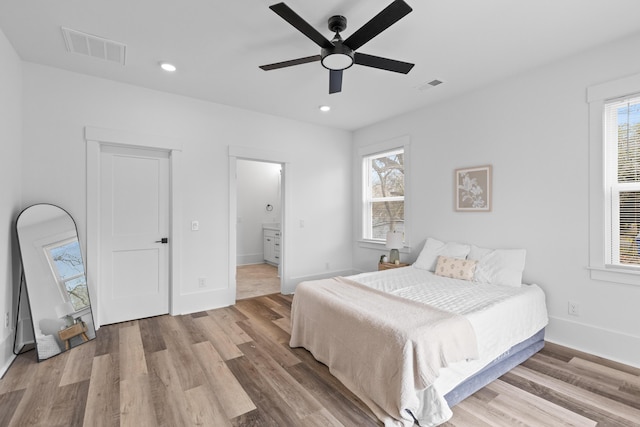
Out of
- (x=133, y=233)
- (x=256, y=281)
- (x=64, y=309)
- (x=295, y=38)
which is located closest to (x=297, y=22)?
(x=295, y=38)

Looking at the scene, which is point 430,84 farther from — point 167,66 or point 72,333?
point 72,333

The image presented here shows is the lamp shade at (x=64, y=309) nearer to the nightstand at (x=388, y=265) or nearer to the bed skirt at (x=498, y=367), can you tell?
the bed skirt at (x=498, y=367)

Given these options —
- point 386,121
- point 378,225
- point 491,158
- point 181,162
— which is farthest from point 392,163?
point 181,162

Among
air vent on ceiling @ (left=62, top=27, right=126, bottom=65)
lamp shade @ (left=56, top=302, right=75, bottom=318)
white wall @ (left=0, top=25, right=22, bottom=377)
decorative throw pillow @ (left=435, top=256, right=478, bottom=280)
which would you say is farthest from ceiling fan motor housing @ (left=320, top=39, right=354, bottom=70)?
lamp shade @ (left=56, top=302, right=75, bottom=318)

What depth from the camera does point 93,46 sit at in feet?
8.30

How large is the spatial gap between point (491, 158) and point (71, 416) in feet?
13.8

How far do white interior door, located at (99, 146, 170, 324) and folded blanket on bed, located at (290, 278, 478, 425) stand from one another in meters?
2.14

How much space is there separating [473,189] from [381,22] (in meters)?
2.38

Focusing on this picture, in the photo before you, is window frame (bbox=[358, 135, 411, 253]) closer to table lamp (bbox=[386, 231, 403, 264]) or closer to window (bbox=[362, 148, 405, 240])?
window (bbox=[362, 148, 405, 240])

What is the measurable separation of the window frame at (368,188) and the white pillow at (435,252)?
0.47 meters

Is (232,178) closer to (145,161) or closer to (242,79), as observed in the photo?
(145,161)

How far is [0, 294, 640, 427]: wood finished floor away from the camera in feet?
5.86

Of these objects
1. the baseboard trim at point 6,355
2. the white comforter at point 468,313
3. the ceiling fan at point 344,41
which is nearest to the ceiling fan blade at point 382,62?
the ceiling fan at point 344,41

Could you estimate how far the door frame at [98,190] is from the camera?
10.2 feet
